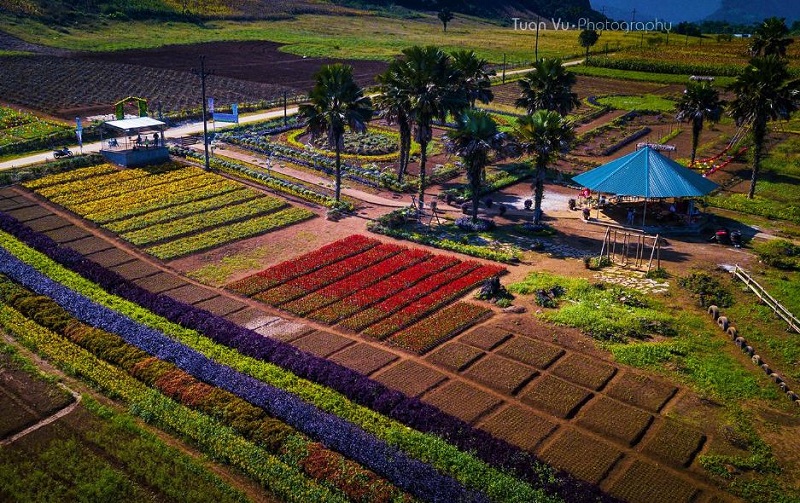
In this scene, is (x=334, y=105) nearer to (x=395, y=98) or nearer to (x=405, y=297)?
(x=395, y=98)

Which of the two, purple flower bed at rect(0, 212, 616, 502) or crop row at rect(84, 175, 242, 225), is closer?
purple flower bed at rect(0, 212, 616, 502)

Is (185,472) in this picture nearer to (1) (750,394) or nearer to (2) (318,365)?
(2) (318,365)

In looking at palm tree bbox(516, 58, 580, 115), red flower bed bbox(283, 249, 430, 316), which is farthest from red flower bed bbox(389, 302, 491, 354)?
palm tree bbox(516, 58, 580, 115)

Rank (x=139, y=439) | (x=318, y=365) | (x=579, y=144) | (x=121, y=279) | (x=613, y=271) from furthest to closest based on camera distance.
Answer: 1. (x=579, y=144)
2. (x=613, y=271)
3. (x=121, y=279)
4. (x=318, y=365)
5. (x=139, y=439)

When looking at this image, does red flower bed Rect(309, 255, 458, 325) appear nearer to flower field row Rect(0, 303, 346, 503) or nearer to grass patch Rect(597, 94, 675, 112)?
flower field row Rect(0, 303, 346, 503)

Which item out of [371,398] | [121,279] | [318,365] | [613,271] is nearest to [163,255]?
[121,279]
